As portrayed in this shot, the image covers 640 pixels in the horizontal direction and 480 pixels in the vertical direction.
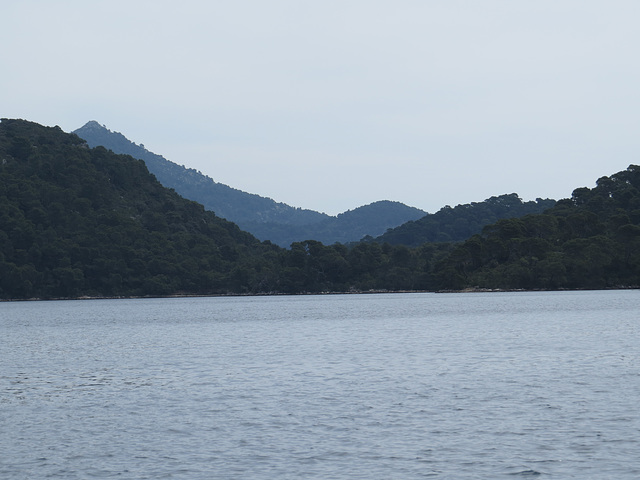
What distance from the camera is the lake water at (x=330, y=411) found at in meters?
24.3

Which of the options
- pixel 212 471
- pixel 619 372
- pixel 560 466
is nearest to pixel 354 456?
pixel 212 471

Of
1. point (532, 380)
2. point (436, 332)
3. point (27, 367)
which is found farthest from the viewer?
point (436, 332)

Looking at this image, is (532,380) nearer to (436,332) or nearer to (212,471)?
(212,471)

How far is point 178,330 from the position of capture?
3991 inches

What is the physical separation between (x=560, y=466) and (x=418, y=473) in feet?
14.6

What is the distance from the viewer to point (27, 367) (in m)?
55.8

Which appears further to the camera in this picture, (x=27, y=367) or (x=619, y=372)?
(x=27, y=367)

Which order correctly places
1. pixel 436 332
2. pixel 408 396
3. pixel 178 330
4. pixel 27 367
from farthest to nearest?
1. pixel 178 330
2. pixel 436 332
3. pixel 27 367
4. pixel 408 396

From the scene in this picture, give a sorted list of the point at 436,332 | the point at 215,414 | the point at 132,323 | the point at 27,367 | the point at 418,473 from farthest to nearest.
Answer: the point at 132,323
the point at 436,332
the point at 27,367
the point at 215,414
the point at 418,473

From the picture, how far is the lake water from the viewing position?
957 inches

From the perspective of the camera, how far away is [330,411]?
33.6m

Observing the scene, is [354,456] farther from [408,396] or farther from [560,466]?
[408,396]

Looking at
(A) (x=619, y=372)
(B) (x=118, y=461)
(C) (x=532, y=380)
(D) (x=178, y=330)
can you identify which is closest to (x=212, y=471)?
(B) (x=118, y=461)

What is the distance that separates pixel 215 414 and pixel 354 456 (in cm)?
1019
